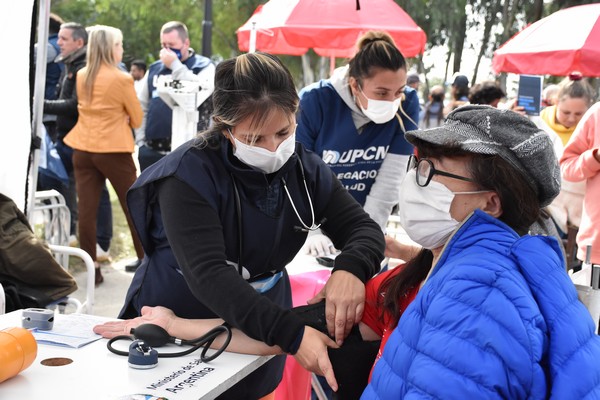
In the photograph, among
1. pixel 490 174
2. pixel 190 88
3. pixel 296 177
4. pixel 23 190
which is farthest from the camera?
pixel 190 88

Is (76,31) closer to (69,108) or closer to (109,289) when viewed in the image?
(69,108)

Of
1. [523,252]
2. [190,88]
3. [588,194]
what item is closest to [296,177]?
[523,252]

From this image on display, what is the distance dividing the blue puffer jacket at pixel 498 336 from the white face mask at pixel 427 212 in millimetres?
234

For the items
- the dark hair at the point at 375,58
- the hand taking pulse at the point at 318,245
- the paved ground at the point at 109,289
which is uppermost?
the dark hair at the point at 375,58

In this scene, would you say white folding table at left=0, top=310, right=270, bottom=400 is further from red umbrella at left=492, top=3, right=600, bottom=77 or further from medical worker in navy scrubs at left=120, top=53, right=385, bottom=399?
red umbrella at left=492, top=3, right=600, bottom=77

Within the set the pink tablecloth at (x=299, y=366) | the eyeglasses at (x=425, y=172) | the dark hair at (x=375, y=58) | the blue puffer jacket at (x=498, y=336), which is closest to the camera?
the blue puffer jacket at (x=498, y=336)

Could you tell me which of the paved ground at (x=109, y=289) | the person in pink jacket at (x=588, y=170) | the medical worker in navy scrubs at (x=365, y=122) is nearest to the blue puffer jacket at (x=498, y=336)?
the medical worker in navy scrubs at (x=365, y=122)

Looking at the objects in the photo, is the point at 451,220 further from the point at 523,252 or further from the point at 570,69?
the point at 570,69

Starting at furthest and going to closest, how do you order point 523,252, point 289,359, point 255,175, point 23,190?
point 23,190
point 289,359
point 255,175
point 523,252

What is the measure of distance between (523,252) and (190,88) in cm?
428

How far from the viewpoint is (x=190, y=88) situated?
A: 548cm

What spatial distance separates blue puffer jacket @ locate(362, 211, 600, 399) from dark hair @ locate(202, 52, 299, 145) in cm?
67

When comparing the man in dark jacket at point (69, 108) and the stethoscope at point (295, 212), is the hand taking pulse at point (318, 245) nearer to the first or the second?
the stethoscope at point (295, 212)

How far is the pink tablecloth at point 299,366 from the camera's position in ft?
9.66
